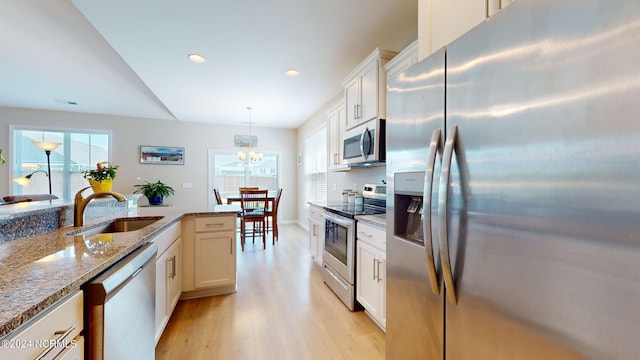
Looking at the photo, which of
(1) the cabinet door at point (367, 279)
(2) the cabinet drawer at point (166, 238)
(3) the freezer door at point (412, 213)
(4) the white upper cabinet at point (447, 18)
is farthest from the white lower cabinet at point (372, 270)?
Answer: (2) the cabinet drawer at point (166, 238)

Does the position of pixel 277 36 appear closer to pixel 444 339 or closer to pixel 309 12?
pixel 309 12

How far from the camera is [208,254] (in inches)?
97.7

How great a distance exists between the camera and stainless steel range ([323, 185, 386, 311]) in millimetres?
2260

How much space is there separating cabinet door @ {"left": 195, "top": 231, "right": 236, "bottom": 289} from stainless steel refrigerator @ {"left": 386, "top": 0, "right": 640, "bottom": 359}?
1.93 metres

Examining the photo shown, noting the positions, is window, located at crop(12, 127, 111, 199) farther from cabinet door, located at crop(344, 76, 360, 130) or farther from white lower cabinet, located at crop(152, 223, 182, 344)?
cabinet door, located at crop(344, 76, 360, 130)

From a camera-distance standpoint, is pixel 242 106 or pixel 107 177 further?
pixel 242 106

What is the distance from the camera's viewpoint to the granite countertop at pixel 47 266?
0.63 meters

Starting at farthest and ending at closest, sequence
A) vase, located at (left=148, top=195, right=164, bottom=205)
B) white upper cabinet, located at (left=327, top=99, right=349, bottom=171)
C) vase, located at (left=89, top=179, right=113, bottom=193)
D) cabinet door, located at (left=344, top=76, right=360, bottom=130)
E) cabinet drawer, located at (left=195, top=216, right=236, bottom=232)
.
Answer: vase, located at (left=148, top=195, right=164, bottom=205), white upper cabinet, located at (left=327, top=99, right=349, bottom=171), cabinet door, located at (left=344, top=76, right=360, bottom=130), cabinet drawer, located at (left=195, top=216, right=236, bottom=232), vase, located at (left=89, top=179, right=113, bottom=193)

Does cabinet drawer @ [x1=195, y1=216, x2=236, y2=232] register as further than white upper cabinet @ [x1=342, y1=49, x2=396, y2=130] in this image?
Yes

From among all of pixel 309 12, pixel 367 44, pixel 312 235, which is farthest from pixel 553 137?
pixel 312 235

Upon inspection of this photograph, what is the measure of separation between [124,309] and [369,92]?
2.38m

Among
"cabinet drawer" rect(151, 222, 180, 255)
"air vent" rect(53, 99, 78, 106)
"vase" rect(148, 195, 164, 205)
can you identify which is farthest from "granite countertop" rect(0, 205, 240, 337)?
"air vent" rect(53, 99, 78, 106)

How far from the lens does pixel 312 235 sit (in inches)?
137

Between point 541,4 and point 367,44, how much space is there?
7.07ft
